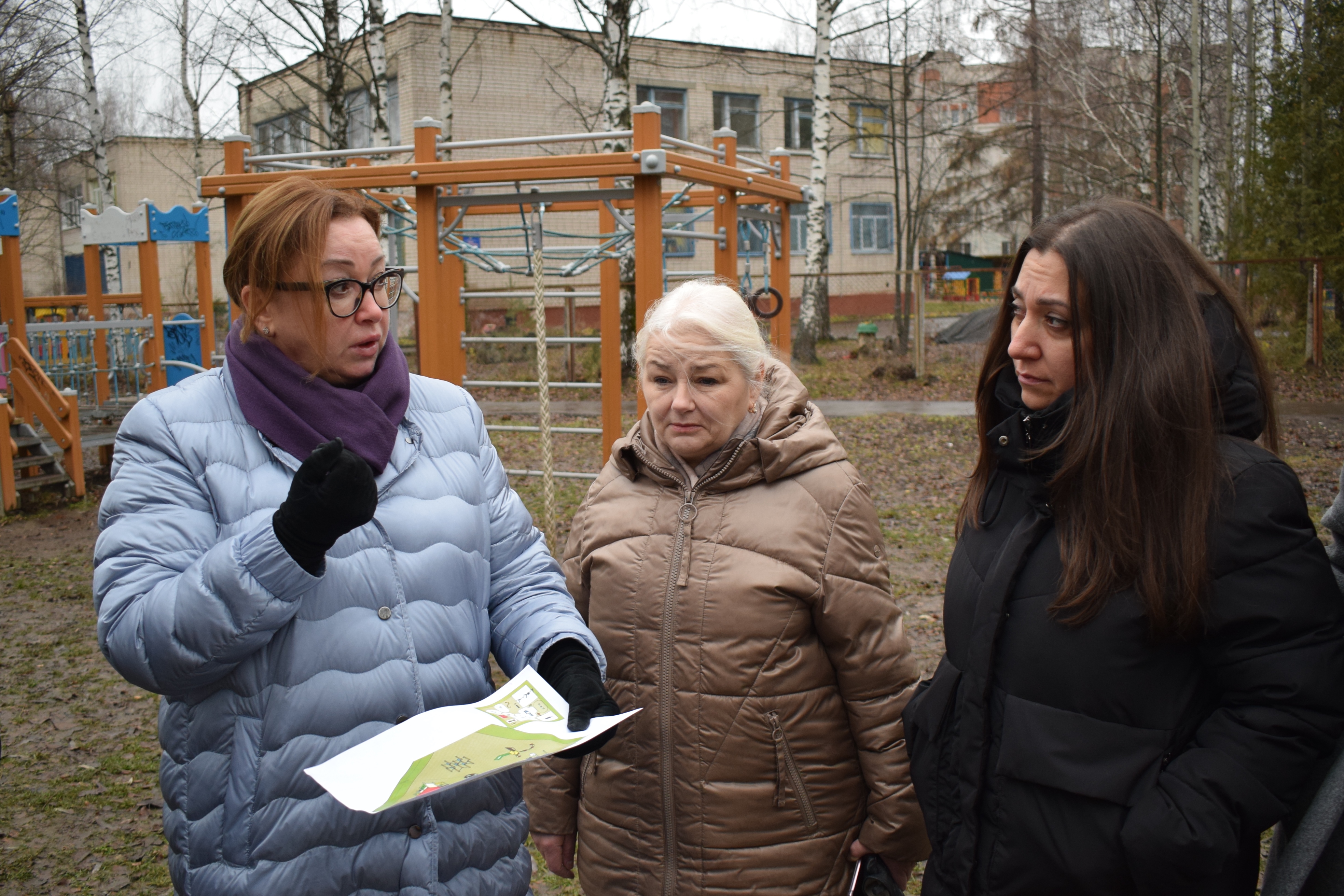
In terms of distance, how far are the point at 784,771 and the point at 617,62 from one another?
12.4 meters

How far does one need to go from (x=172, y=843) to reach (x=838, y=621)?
4.12ft

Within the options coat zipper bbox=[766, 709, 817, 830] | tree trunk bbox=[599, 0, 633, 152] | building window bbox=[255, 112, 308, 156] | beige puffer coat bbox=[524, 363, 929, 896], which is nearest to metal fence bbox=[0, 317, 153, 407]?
tree trunk bbox=[599, 0, 633, 152]

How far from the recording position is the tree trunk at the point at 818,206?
15.2 meters

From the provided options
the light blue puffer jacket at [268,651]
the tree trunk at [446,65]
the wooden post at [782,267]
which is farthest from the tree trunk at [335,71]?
the light blue puffer jacket at [268,651]

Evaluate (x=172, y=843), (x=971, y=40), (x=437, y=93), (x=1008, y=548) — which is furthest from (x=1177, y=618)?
(x=437, y=93)

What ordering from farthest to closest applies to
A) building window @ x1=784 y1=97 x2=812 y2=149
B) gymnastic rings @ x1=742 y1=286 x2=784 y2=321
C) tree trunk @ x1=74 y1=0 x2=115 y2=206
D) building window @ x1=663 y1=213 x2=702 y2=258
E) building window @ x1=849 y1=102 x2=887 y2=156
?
building window @ x1=849 y1=102 x2=887 y2=156, building window @ x1=784 y1=97 x2=812 y2=149, tree trunk @ x1=74 y1=0 x2=115 y2=206, gymnastic rings @ x1=742 y1=286 x2=784 y2=321, building window @ x1=663 y1=213 x2=702 y2=258

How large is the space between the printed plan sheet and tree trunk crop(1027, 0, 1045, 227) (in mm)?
18380

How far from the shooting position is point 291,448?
1702mm

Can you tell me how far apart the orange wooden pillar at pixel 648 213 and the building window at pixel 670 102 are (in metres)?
20.3

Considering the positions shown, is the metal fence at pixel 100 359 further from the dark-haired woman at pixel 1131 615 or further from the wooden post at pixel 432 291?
the dark-haired woman at pixel 1131 615

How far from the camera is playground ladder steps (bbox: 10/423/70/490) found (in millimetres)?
9297

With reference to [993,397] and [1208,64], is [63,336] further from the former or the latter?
[1208,64]

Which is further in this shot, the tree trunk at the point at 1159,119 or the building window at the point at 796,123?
the building window at the point at 796,123

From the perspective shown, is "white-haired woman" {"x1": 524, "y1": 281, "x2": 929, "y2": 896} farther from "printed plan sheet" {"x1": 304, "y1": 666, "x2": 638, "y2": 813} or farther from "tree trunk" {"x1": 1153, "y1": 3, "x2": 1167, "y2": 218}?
"tree trunk" {"x1": 1153, "y1": 3, "x2": 1167, "y2": 218}
